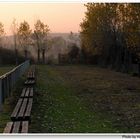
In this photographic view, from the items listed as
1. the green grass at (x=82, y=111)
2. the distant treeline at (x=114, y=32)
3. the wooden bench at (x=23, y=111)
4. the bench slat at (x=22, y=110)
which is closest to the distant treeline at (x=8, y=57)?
the distant treeline at (x=114, y=32)

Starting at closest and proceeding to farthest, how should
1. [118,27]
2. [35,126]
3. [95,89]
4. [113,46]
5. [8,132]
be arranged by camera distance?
[8,132] < [35,126] < [95,89] < [118,27] < [113,46]

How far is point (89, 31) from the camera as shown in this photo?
38.0 meters

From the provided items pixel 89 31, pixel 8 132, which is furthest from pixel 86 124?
pixel 89 31

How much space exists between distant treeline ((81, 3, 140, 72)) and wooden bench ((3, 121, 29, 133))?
1667cm

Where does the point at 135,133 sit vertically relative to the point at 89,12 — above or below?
below

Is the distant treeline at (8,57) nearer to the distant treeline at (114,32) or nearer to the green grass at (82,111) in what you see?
the distant treeline at (114,32)

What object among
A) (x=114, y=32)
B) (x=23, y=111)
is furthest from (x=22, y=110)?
(x=114, y=32)

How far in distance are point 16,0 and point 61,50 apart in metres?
30.2

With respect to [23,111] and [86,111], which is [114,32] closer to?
[86,111]

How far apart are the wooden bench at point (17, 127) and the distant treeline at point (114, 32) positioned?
16670 millimetres

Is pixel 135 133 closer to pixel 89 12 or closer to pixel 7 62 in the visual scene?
pixel 89 12

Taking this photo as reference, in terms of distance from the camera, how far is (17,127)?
34.0ft

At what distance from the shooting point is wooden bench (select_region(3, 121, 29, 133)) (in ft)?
32.9

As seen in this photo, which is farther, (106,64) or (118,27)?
(106,64)
